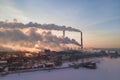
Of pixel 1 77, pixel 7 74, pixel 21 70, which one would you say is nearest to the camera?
pixel 1 77

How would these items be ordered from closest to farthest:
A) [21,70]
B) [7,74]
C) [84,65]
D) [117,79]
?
[117,79] → [7,74] → [21,70] → [84,65]

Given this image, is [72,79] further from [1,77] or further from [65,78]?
[1,77]

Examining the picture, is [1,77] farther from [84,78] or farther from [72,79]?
[84,78]

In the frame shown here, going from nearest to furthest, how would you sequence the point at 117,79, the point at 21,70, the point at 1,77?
the point at 117,79 → the point at 1,77 → the point at 21,70

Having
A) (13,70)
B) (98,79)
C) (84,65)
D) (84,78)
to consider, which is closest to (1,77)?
(13,70)

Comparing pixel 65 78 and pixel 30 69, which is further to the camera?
pixel 30 69

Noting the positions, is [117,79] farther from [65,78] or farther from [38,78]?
[38,78]

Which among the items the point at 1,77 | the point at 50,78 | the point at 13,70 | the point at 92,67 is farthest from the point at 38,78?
the point at 92,67

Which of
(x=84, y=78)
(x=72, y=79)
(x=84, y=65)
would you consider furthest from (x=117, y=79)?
(x=84, y=65)

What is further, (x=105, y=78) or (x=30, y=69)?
(x=30, y=69)
